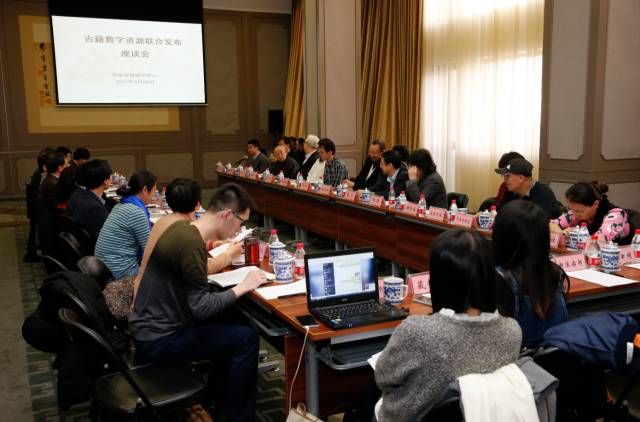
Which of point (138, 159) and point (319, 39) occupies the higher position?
point (319, 39)

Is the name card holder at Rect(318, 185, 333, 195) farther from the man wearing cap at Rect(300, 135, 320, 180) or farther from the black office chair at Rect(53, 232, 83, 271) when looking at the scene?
the black office chair at Rect(53, 232, 83, 271)

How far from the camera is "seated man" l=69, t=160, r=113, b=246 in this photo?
3.78 m

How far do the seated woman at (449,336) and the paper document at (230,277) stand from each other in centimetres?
128

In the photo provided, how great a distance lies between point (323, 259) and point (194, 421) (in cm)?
87

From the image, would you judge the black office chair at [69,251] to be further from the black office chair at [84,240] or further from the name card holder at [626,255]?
the name card holder at [626,255]

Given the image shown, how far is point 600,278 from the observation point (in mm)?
2498

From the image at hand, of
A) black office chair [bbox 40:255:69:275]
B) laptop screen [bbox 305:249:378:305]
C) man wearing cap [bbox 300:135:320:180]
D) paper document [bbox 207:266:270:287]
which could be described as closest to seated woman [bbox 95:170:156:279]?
black office chair [bbox 40:255:69:275]

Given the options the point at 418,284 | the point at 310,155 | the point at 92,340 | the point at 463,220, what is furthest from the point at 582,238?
the point at 310,155

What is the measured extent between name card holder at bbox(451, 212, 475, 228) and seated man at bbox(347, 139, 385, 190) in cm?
214

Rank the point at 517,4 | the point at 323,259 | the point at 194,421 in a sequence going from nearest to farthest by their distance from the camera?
the point at 323,259 → the point at 194,421 → the point at 517,4

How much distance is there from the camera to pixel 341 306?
213 cm

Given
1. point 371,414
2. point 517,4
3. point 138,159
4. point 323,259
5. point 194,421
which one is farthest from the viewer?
point 138,159

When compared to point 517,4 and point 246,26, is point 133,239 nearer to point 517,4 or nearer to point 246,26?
point 517,4

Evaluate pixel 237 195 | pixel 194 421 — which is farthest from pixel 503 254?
pixel 194 421
